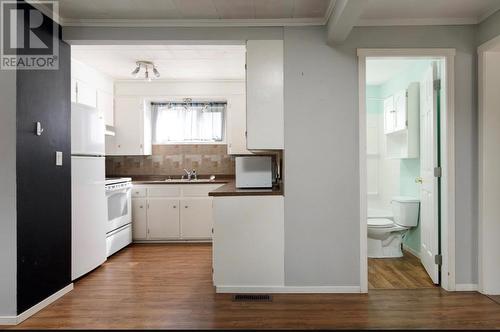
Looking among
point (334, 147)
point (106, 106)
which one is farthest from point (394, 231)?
point (106, 106)

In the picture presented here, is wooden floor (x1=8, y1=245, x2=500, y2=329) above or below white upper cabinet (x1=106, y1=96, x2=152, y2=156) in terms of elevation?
below

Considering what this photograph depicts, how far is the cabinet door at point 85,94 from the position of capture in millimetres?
3846

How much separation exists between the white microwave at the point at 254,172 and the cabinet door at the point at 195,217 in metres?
1.59

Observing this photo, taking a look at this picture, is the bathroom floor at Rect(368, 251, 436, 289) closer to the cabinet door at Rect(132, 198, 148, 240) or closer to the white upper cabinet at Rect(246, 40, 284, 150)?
the white upper cabinet at Rect(246, 40, 284, 150)

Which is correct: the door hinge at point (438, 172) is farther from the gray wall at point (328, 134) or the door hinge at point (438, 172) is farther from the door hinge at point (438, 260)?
the door hinge at point (438, 260)

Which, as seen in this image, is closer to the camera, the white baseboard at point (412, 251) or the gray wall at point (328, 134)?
the gray wall at point (328, 134)

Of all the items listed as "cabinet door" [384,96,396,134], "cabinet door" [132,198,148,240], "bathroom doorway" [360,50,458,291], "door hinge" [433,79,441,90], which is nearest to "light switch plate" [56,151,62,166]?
"cabinet door" [132,198,148,240]

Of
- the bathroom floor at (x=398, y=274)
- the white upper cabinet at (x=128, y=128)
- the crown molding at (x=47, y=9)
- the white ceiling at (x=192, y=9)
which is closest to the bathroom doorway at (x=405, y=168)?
the bathroom floor at (x=398, y=274)

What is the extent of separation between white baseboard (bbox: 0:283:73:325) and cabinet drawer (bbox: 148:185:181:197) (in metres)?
1.86

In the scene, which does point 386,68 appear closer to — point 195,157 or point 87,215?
point 195,157

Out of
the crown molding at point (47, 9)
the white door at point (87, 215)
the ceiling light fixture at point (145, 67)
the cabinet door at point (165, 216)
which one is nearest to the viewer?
the crown molding at point (47, 9)

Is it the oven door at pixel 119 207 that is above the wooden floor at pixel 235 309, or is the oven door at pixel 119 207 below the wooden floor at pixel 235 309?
above

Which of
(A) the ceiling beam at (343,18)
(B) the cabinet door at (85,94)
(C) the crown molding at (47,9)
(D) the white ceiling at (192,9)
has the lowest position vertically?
(B) the cabinet door at (85,94)

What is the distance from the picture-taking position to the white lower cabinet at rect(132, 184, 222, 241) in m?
4.59
